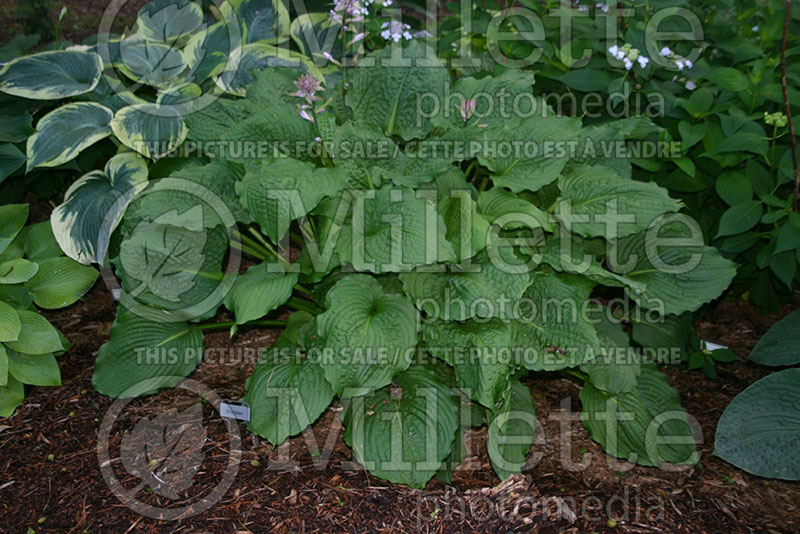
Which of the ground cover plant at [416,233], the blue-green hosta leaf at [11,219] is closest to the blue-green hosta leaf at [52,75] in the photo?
the ground cover plant at [416,233]

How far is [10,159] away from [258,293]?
1.23 m

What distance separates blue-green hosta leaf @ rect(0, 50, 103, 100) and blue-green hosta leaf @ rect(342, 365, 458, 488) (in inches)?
64.5

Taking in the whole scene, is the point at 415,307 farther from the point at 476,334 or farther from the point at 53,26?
the point at 53,26

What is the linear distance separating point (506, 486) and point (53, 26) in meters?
3.45

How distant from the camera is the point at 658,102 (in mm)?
2430

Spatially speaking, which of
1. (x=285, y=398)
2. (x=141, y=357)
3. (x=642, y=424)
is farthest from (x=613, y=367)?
(x=141, y=357)

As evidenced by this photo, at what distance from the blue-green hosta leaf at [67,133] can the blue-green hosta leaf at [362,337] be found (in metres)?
1.15

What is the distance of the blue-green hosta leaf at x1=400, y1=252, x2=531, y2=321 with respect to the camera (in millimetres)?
1895

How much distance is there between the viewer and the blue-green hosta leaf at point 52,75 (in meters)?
2.43

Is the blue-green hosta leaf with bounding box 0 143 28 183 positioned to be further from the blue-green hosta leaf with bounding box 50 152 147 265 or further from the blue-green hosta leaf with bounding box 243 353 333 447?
the blue-green hosta leaf with bounding box 243 353 333 447

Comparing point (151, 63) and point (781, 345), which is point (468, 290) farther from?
point (151, 63)

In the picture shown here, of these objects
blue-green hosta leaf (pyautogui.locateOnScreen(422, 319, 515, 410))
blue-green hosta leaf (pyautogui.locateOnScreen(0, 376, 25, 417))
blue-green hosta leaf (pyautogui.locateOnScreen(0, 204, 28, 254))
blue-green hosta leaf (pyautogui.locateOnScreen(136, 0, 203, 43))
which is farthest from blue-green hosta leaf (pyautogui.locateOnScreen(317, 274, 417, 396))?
blue-green hosta leaf (pyautogui.locateOnScreen(136, 0, 203, 43))

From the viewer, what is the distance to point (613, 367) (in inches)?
82.2

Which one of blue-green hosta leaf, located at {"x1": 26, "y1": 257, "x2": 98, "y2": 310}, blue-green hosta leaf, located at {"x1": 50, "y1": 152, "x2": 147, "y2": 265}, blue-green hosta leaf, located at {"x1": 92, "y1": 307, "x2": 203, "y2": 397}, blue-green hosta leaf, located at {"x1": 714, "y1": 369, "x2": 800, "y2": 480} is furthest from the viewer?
blue-green hosta leaf, located at {"x1": 26, "y1": 257, "x2": 98, "y2": 310}
